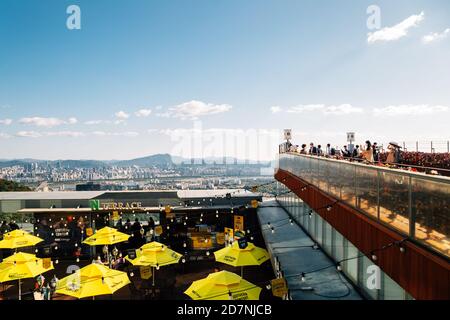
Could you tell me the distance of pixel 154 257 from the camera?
19.4 metres

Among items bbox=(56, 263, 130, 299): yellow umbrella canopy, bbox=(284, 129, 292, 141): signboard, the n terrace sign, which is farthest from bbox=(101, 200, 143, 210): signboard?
bbox=(56, 263, 130, 299): yellow umbrella canopy

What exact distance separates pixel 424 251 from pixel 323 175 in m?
8.55

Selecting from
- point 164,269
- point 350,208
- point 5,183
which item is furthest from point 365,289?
point 5,183

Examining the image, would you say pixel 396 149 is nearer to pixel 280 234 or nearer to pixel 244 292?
pixel 244 292

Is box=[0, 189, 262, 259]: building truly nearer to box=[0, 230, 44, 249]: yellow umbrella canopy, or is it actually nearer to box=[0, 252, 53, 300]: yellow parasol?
box=[0, 230, 44, 249]: yellow umbrella canopy

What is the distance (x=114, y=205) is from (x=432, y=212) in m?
28.2

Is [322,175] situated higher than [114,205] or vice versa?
[322,175]

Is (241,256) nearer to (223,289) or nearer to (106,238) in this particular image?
(223,289)

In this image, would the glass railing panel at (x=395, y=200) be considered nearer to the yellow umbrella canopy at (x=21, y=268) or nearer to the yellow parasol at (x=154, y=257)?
the yellow parasol at (x=154, y=257)

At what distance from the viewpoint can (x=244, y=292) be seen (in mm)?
12883

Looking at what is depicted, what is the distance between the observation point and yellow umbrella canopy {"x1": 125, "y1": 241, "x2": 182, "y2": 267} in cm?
1895

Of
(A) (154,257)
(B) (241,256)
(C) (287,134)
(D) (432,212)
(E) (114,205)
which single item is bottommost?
(A) (154,257)

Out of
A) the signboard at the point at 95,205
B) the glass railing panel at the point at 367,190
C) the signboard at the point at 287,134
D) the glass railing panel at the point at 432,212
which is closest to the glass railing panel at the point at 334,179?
the glass railing panel at the point at 367,190

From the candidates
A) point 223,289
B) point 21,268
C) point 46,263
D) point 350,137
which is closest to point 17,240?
point 21,268
